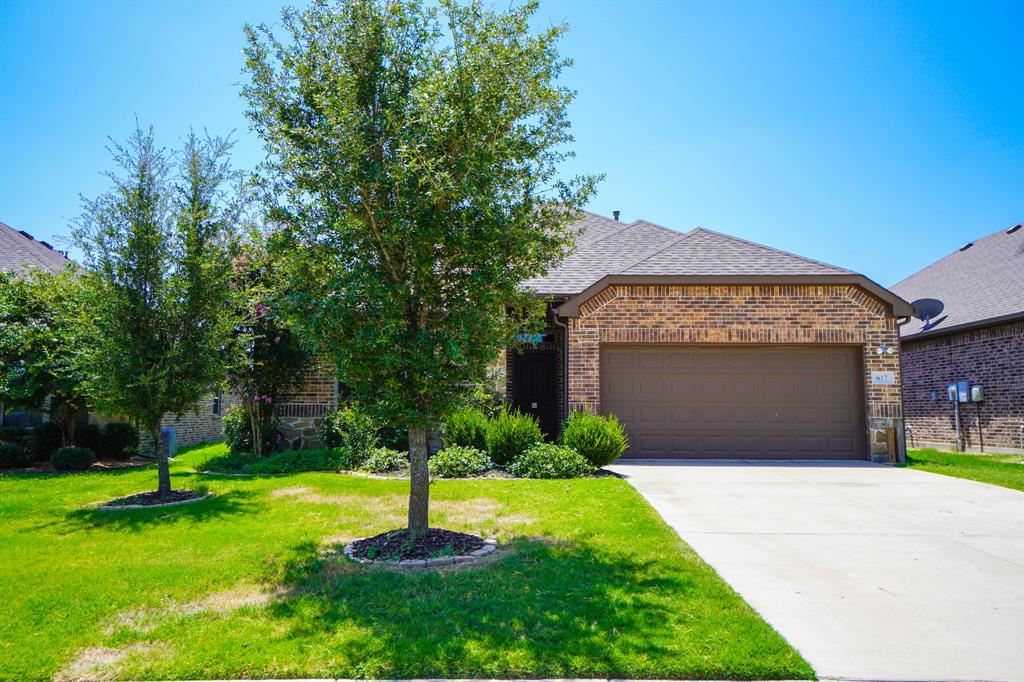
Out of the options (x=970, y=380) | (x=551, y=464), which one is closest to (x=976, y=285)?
(x=970, y=380)

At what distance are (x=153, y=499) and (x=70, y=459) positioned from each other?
4.97 metres

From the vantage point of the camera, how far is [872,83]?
11.0 meters

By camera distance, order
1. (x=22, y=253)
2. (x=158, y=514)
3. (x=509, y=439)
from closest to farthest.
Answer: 1. (x=158, y=514)
2. (x=509, y=439)
3. (x=22, y=253)

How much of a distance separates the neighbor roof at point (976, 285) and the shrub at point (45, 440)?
21.5m

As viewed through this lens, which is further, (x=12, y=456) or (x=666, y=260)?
(x=666, y=260)

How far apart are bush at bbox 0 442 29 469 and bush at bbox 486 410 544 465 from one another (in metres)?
9.49

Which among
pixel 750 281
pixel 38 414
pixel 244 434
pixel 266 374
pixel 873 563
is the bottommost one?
pixel 873 563

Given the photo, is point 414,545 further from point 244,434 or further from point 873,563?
point 244,434

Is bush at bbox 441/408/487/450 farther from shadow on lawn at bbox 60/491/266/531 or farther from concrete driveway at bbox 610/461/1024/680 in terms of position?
shadow on lawn at bbox 60/491/266/531

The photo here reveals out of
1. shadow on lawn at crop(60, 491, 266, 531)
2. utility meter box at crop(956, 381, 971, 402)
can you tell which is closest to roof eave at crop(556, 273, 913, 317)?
utility meter box at crop(956, 381, 971, 402)

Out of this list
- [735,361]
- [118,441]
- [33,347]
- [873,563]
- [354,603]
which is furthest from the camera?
[118,441]

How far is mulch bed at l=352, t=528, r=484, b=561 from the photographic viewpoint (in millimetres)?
5535

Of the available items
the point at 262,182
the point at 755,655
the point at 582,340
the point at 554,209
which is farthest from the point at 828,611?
the point at 582,340

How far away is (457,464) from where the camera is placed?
10.3m
